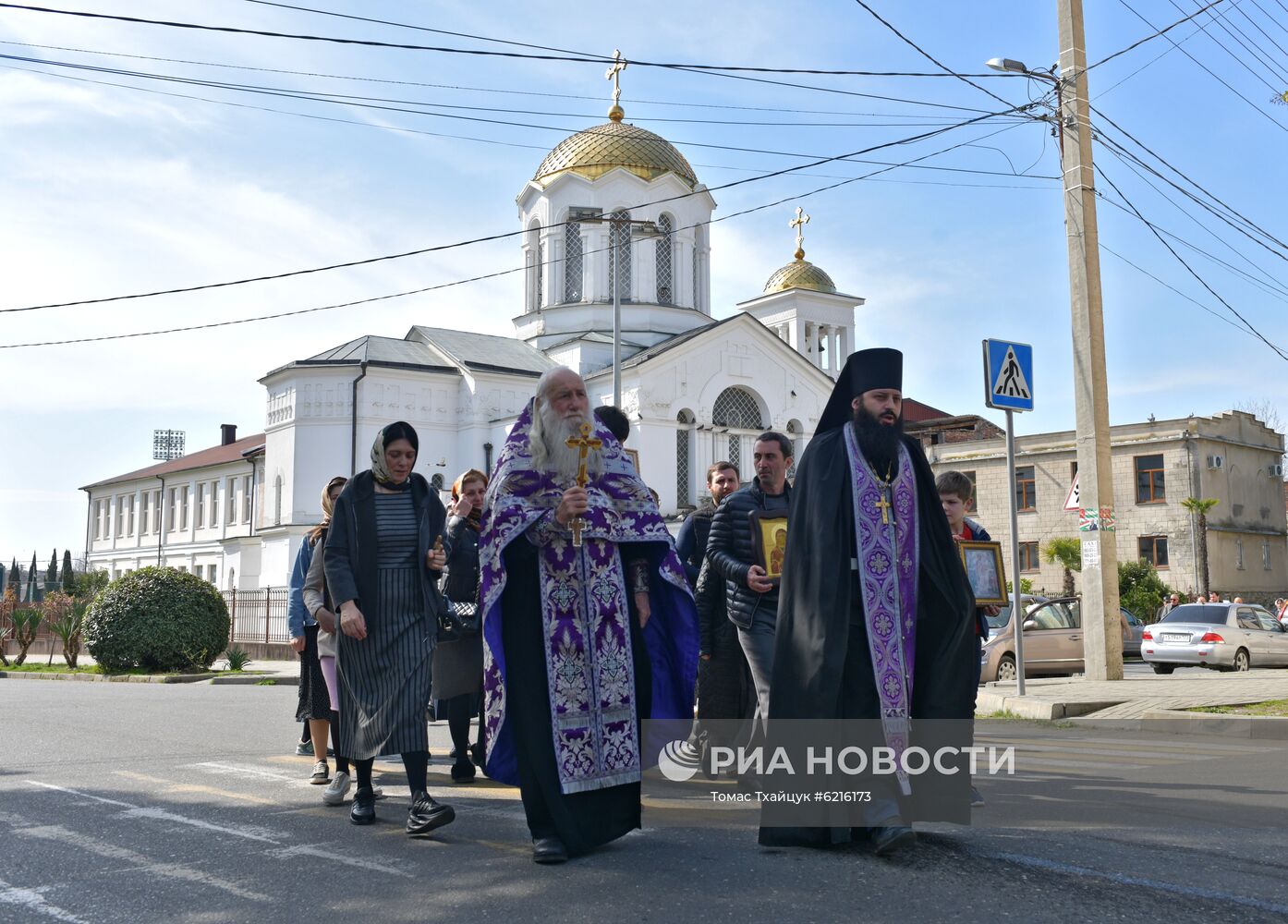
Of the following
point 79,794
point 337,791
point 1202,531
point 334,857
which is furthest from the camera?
point 1202,531

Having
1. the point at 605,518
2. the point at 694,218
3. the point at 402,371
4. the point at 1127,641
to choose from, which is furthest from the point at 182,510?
the point at 605,518

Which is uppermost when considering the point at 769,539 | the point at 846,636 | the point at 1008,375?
the point at 1008,375

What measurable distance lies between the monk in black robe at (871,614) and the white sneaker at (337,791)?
8.18 ft

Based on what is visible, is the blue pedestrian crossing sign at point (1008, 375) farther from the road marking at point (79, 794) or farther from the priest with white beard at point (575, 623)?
the road marking at point (79, 794)

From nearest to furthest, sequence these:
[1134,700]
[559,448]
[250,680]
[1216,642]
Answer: [559,448] → [1134,700] → [250,680] → [1216,642]

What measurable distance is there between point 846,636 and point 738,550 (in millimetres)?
1896

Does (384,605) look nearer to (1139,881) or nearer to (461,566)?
(461,566)

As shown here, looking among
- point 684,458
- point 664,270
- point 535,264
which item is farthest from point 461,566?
point 664,270

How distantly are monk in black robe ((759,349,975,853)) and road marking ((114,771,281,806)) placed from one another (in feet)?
9.60

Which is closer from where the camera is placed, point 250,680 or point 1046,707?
point 1046,707

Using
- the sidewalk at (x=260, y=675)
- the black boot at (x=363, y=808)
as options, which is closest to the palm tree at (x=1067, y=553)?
the sidewalk at (x=260, y=675)

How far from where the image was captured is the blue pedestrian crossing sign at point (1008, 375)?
12547 millimetres

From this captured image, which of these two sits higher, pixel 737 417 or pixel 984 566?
pixel 737 417

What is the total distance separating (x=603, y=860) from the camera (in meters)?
4.72
